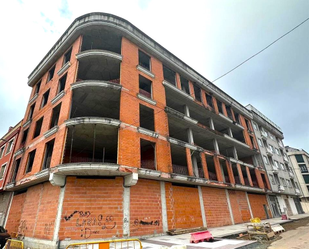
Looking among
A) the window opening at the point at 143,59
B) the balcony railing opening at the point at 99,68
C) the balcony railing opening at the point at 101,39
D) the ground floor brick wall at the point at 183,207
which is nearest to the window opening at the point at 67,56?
the balcony railing opening at the point at 101,39

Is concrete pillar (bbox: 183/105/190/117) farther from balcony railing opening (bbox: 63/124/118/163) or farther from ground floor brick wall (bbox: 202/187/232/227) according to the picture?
balcony railing opening (bbox: 63/124/118/163)

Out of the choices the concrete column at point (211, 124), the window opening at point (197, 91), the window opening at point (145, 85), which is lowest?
the concrete column at point (211, 124)

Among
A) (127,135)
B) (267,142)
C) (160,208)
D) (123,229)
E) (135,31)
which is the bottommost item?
(123,229)

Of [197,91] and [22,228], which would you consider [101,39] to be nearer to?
[197,91]

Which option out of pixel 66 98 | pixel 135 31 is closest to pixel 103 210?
pixel 66 98

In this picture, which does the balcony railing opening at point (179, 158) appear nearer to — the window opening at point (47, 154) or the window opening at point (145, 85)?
the window opening at point (145, 85)

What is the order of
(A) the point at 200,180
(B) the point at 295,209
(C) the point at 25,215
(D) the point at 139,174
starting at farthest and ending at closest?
(B) the point at 295,209
(A) the point at 200,180
(C) the point at 25,215
(D) the point at 139,174

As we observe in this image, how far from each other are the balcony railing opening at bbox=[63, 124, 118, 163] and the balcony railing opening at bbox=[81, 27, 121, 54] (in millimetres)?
8667

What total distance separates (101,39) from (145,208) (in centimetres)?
1430

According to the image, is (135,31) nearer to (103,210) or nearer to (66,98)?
(66,98)

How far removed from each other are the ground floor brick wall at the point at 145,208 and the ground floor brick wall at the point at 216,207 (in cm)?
581

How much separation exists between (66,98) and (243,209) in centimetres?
2128

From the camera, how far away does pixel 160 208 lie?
12.5m

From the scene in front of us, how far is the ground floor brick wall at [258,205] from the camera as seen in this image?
22.3m
